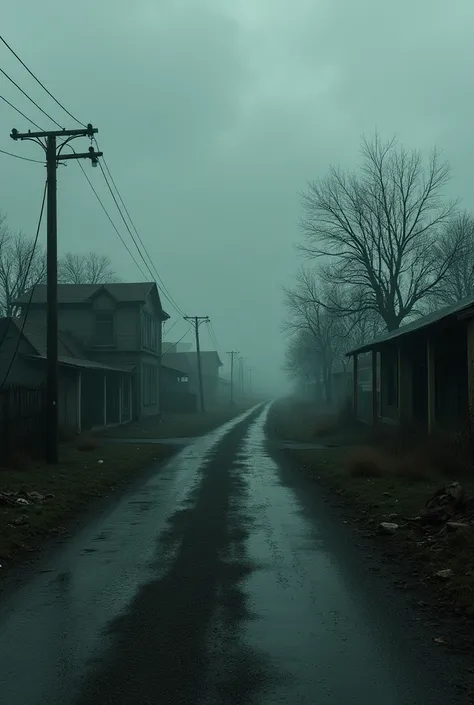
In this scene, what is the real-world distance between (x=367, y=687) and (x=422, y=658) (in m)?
0.72

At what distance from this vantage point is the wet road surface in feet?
16.1

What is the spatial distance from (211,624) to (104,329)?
35677mm

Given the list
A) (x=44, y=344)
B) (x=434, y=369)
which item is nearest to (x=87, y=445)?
(x=44, y=344)

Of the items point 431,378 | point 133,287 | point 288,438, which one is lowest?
point 288,438

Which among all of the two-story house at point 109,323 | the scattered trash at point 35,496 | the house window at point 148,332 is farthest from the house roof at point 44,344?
the scattered trash at point 35,496

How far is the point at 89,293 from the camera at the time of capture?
139 ft

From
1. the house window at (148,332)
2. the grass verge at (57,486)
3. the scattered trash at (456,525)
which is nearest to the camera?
the scattered trash at (456,525)

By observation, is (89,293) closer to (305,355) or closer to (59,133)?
(59,133)

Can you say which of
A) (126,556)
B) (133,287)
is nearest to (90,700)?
(126,556)

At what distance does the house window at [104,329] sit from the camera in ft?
134

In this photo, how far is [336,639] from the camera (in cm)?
591

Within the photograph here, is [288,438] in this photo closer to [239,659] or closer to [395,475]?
[395,475]

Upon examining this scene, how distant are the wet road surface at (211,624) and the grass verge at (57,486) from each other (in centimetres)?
66

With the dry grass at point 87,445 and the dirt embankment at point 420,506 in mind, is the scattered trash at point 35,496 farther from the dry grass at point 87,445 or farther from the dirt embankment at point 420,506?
the dry grass at point 87,445
